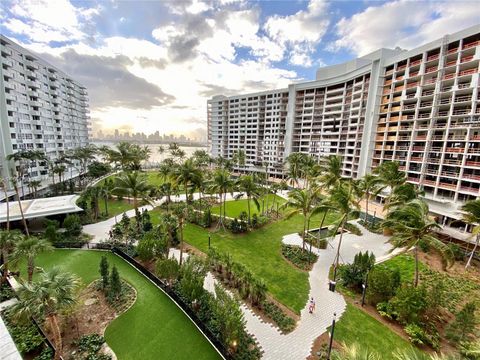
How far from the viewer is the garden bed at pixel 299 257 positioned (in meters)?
23.5

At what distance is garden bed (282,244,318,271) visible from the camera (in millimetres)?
23495

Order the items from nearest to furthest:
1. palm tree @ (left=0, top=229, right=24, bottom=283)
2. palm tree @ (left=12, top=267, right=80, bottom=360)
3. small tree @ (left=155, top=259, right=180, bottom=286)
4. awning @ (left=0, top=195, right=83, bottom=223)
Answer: palm tree @ (left=12, top=267, right=80, bottom=360)
palm tree @ (left=0, top=229, right=24, bottom=283)
small tree @ (left=155, top=259, right=180, bottom=286)
awning @ (left=0, top=195, right=83, bottom=223)

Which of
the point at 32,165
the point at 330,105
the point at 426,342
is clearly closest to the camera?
the point at 426,342

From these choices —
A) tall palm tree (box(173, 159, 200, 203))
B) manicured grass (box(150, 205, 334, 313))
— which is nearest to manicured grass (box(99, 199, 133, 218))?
manicured grass (box(150, 205, 334, 313))

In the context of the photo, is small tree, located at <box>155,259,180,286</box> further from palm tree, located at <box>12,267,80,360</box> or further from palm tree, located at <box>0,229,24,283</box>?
palm tree, located at <box>0,229,24,283</box>

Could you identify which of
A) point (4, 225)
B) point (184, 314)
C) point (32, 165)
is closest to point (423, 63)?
point (184, 314)

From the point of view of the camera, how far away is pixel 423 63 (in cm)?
4047

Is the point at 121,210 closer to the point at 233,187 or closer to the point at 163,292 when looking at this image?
the point at 233,187

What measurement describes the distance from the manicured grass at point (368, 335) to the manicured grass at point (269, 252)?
3174 mm

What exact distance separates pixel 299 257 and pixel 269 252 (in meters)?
3.55

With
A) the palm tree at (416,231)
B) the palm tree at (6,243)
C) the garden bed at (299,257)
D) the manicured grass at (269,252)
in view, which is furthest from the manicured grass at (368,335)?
the palm tree at (6,243)

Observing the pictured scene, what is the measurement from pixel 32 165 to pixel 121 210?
31.5 metres

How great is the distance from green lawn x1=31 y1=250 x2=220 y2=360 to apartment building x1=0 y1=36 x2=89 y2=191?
4646 centimetres

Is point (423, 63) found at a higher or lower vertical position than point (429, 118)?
higher
